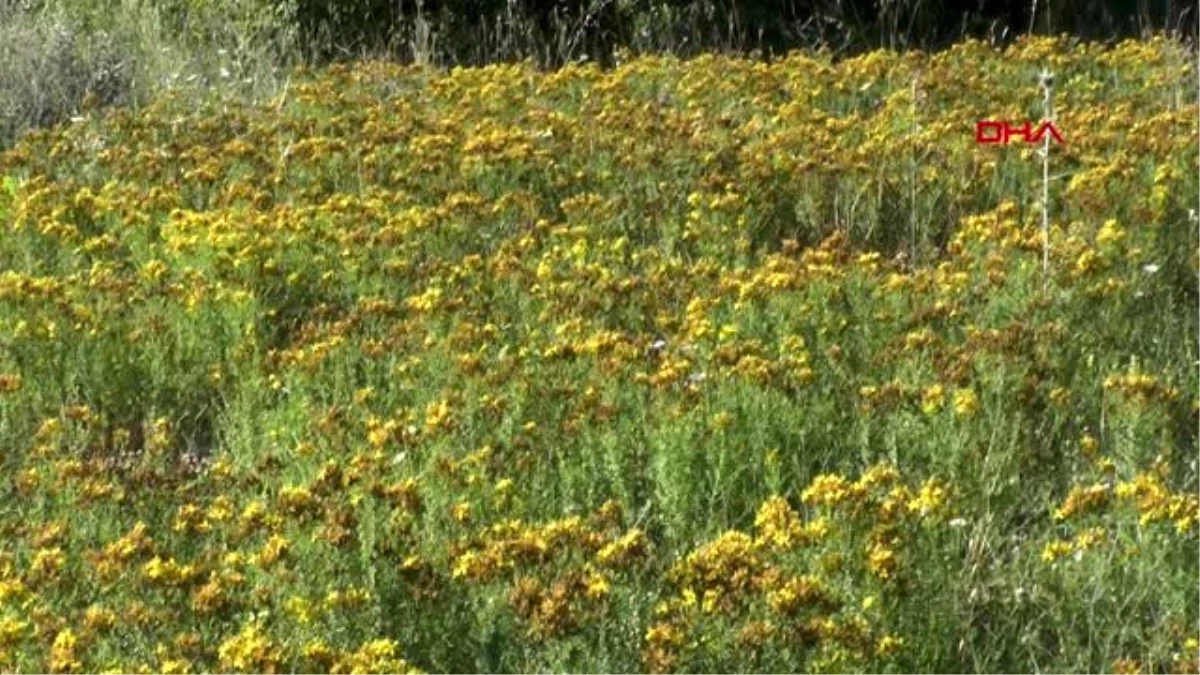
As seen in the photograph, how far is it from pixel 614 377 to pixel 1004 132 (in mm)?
2946

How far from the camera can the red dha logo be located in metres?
7.89

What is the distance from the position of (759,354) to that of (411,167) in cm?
258

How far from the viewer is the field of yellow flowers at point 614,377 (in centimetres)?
437

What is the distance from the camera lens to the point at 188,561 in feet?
15.8

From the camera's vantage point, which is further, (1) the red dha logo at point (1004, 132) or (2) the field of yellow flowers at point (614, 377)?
(1) the red dha logo at point (1004, 132)

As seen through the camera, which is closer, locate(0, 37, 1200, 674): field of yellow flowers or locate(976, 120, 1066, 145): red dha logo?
locate(0, 37, 1200, 674): field of yellow flowers

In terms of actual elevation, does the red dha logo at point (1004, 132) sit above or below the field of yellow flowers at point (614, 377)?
above

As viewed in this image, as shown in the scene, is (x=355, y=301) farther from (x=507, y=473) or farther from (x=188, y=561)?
(x=188, y=561)

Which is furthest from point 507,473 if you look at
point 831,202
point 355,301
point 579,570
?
point 831,202

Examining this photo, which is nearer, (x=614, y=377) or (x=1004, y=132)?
(x=614, y=377)

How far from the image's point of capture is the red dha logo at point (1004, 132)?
7891 millimetres

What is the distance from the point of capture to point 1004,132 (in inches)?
318

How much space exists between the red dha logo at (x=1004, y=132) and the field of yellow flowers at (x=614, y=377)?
0.24ft

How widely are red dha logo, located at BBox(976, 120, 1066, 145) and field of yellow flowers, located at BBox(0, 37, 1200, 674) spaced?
74 millimetres
